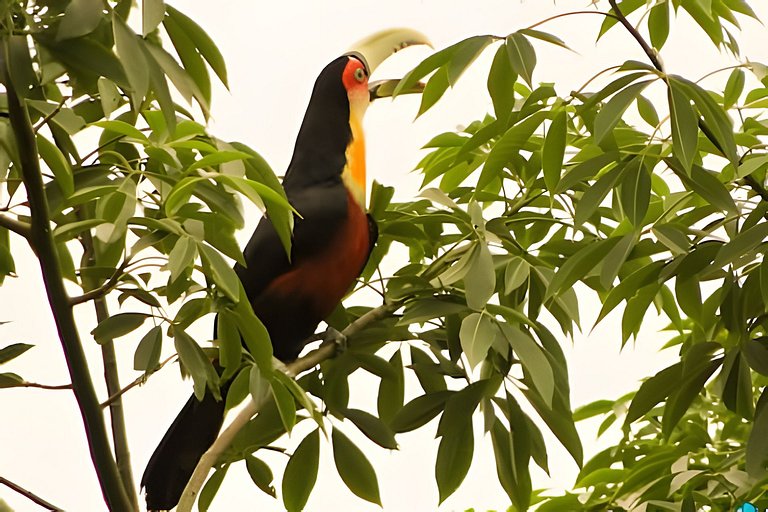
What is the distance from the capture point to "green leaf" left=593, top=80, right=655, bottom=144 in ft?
2.34

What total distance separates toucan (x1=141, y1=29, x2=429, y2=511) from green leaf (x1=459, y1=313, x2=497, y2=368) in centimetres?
17

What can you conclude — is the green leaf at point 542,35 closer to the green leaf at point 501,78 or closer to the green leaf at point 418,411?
the green leaf at point 501,78

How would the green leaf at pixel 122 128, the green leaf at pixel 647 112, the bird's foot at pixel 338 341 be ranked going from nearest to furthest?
the green leaf at pixel 122 128 → the bird's foot at pixel 338 341 → the green leaf at pixel 647 112

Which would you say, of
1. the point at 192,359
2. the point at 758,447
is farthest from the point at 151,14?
the point at 758,447

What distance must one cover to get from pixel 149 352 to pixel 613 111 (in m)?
0.39

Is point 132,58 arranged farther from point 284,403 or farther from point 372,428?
point 372,428

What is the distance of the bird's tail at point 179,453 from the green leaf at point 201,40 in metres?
0.31

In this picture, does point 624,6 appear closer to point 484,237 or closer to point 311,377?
point 484,237

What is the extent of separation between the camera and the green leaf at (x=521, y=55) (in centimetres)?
79

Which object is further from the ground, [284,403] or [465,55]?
[465,55]

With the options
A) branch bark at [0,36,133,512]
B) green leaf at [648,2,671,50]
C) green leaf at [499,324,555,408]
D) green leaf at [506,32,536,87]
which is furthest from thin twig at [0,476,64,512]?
green leaf at [648,2,671,50]

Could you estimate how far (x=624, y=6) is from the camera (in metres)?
0.96

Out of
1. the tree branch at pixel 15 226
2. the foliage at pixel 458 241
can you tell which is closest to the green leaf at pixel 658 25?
the foliage at pixel 458 241

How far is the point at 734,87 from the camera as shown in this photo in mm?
1002
